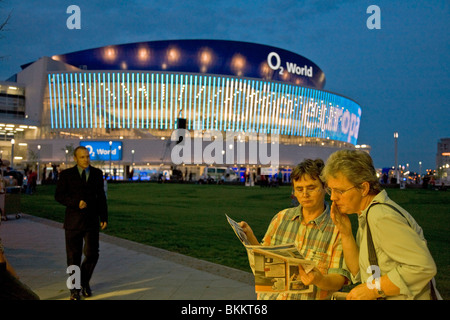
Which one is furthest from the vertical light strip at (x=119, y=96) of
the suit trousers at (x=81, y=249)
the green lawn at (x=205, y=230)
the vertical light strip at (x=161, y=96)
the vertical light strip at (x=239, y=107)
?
the suit trousers at (x=81, y=249)

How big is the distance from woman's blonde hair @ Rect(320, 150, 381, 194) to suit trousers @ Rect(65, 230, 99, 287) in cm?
439

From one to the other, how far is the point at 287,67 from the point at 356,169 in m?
93.6

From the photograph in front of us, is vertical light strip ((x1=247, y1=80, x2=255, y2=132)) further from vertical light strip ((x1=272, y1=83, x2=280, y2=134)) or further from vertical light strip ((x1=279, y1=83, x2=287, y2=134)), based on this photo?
vertical light strip ((x1=279, y1=83, x2=287, y2=134))

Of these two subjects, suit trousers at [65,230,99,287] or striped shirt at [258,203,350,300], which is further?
suit trousers at [65,230,99,287]

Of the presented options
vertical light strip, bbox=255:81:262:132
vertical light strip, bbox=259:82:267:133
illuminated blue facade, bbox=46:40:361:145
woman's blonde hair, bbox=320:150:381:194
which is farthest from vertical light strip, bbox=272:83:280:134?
woman's blonde hair, bbox=320:150:381:194

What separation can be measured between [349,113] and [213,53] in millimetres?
35676

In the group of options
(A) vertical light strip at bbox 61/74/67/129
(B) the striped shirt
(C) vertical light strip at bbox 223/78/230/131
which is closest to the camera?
(B) the striped shirt

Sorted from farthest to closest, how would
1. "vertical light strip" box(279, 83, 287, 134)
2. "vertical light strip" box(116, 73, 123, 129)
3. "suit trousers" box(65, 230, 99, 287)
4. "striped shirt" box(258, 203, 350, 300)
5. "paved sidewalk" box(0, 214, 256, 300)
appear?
"vertical light strip" box(279, 83, 287, 134), "vertical light strip" box(116, 73, 123, 129), "paved sidewalk" box(0, 214, 256, 300), "suit trousers" box(65, 230, 99, 287), "striped shirt" box(258, 203, 350, 300)

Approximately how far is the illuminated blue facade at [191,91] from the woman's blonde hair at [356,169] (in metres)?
77.2

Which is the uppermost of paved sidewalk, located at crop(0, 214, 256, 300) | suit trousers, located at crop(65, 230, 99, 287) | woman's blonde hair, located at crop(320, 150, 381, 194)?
woman's blonde hair, located at crop(320, 150, 381, 194)

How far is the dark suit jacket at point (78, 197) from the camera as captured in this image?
19.9 feet

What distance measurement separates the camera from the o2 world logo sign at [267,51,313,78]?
300ft

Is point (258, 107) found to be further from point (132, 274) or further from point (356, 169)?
point (356, 169)
